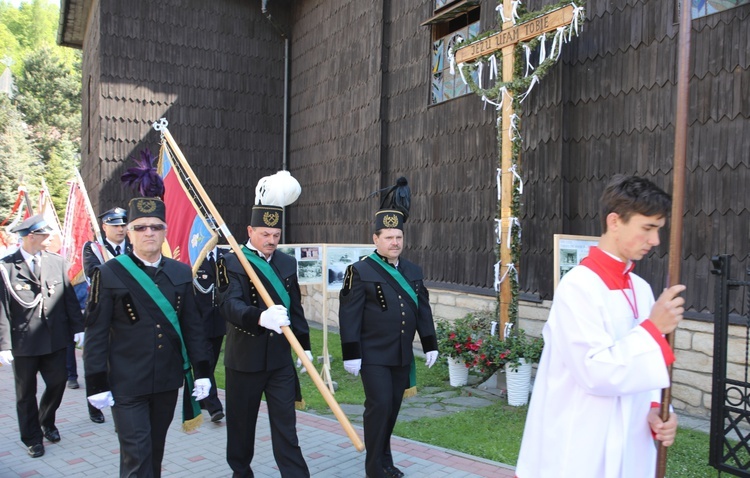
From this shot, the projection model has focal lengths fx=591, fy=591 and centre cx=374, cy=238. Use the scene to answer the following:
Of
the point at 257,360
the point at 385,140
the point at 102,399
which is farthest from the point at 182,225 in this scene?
the point at 385,140

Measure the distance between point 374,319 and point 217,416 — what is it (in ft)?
8.65

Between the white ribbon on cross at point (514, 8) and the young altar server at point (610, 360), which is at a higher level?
the white ribbon on cross at point (514, 8)

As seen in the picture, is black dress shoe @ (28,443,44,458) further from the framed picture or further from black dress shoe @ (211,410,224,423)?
the framed picture

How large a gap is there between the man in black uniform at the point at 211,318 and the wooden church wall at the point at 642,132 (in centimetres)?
410

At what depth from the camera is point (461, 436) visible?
5.75 metres

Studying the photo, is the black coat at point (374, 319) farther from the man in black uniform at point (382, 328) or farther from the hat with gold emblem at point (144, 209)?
the hat with gold emblem at point (144, 209)

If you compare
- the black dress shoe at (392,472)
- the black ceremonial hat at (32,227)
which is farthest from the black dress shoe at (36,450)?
the black dress shoe at (392,472)

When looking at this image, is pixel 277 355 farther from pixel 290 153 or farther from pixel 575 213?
pixel 290 153

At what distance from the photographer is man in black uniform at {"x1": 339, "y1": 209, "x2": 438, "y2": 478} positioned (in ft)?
14.6

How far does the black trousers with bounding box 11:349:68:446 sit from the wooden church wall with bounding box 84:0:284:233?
8218 mm

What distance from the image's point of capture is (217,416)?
6273mm

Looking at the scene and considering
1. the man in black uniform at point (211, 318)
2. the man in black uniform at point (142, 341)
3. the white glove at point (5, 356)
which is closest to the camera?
the man in black uniform at point (142, 341)

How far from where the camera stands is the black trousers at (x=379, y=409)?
4406 millimetres

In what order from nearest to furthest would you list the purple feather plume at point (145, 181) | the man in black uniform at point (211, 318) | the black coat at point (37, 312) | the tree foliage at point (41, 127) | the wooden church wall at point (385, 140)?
the purple feather plume at point (145, 181) < the black coat at point (37, 312) < the man in black uniform at point (211, 318) < the wooden church wall at point (385, 140) < the tree foliage at point (41, 127)
